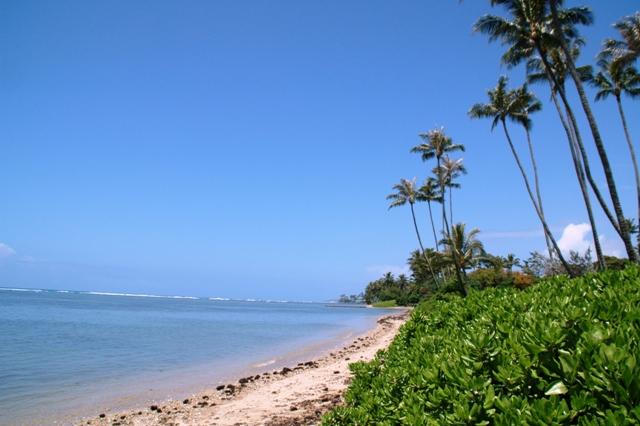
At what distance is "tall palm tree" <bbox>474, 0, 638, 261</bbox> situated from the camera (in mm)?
14031

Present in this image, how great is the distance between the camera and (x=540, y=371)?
84.8 inches

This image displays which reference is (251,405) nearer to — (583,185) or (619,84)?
(583,185)

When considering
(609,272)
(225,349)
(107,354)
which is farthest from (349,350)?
(609,272)

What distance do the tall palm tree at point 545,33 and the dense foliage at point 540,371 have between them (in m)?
12.7

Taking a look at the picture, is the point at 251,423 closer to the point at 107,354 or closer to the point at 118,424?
the point at 118,424

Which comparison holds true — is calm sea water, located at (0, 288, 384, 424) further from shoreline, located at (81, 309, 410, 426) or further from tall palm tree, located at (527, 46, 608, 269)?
tall palm tree, located at (527, 46, 608, 269)

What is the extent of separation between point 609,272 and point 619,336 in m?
2.34

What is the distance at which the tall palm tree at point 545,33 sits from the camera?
14.0 meters

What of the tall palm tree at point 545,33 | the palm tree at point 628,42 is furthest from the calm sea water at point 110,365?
the palm tree at point 628,42

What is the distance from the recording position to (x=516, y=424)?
5.69 ft

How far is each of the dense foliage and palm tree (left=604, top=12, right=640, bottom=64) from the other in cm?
2136

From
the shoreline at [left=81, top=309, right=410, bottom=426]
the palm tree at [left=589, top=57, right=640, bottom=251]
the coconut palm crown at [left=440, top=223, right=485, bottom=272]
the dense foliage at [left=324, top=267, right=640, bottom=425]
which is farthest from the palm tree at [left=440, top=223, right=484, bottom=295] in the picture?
the dense foliage at [left=324, top=267, right=640, bottom=425]

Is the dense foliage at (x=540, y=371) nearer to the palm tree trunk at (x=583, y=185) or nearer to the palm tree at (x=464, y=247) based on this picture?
the palm tree trunk at (x=583, y=185)

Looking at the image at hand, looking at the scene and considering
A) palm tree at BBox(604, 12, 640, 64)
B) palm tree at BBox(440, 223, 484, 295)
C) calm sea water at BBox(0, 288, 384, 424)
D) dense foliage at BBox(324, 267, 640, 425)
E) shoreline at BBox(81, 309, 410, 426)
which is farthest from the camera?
palm tree at BBox(440, 223, 484, 295)
